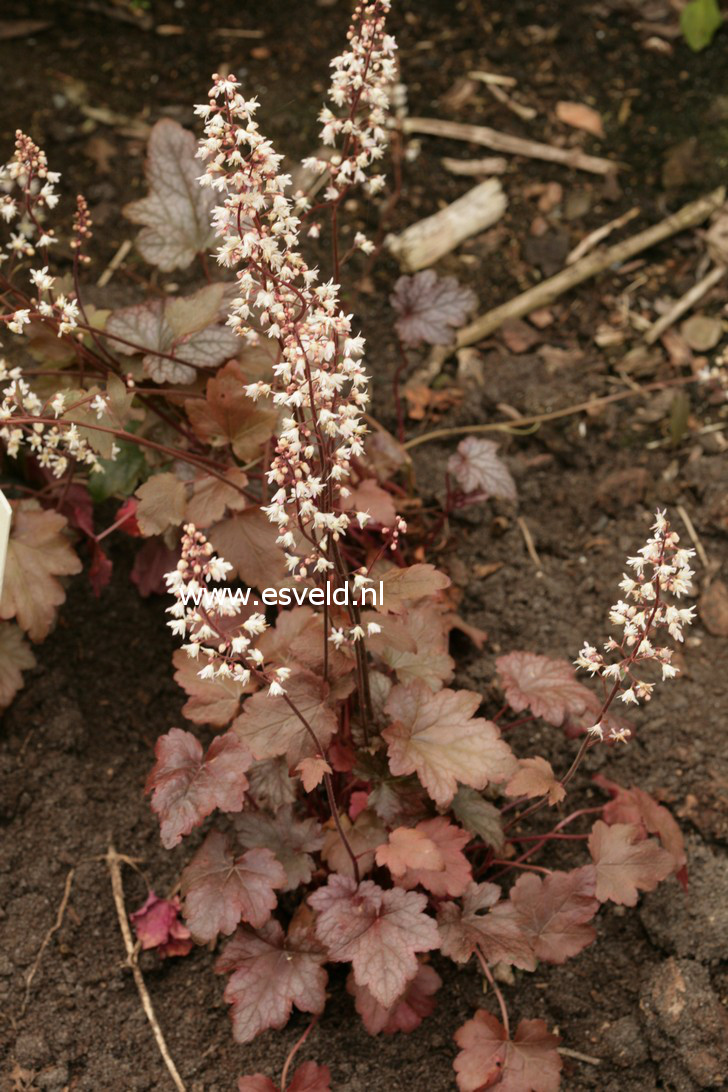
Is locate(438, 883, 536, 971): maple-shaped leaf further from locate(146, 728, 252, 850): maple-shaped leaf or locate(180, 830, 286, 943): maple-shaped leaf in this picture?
locate(146, 728, 252, 850): maple-shaped leaf

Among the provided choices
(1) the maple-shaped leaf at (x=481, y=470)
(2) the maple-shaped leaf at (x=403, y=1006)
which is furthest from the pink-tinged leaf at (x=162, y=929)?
(1) the maple-shaped leaf at (x=481, y=470)

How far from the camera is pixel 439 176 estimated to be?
3.60 metres

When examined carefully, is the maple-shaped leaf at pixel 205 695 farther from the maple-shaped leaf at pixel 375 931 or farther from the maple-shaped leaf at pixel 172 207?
the maple-shaped leaf at pixel 172 207

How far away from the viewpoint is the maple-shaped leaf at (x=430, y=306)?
2.71 meters

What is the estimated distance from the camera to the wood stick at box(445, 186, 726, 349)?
334cm

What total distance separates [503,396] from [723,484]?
26.1 inches

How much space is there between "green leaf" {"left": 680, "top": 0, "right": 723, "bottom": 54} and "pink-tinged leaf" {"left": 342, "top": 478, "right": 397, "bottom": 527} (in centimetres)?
220

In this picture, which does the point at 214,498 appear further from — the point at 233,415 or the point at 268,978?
the point at 268,978

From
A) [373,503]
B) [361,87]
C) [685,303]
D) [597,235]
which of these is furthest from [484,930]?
[597,235]

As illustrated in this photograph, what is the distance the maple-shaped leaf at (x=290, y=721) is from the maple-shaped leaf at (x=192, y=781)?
3 cm

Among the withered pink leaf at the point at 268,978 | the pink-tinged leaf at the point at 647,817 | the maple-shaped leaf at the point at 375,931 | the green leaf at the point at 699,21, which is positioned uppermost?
the green leaf at the point at 699,21

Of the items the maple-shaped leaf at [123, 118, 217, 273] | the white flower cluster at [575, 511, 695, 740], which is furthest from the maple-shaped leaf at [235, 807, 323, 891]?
the maple-shaped leaf at [123, 118, 217, 273]

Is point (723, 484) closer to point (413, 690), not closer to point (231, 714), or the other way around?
point (413, 690)

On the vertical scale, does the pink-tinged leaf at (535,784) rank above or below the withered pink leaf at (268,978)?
above
